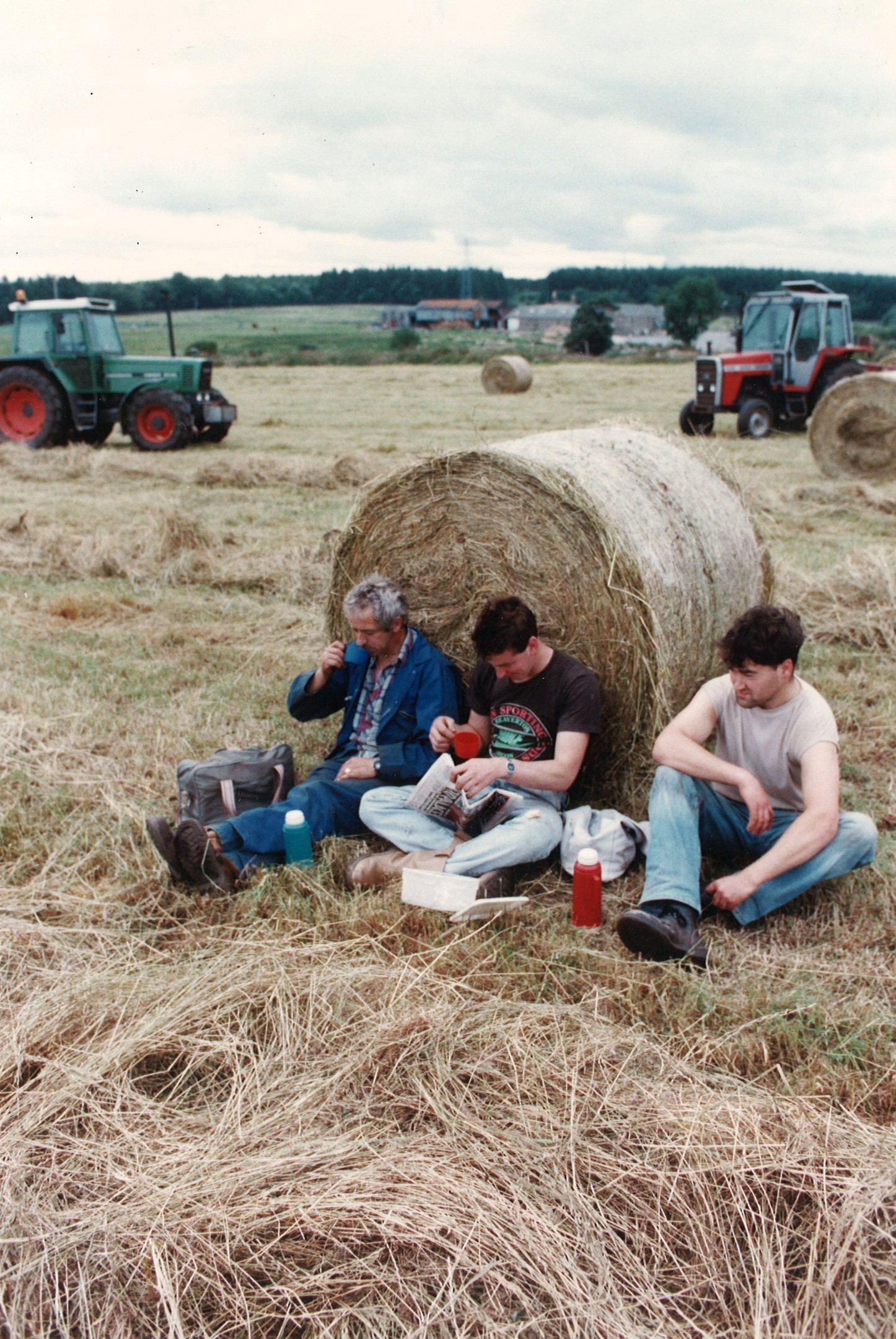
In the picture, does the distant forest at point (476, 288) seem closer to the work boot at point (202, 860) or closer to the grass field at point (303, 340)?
the grass field at point (303, 340)

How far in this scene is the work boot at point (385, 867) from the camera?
3910 millimetres

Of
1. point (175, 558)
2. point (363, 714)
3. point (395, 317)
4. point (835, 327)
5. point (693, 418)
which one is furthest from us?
point (395, 317)

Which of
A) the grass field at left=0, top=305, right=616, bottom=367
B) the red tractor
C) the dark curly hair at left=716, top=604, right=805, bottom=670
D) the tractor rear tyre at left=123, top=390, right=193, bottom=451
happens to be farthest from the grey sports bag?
the grass field at left=0, top=305, right=616, bottom=367

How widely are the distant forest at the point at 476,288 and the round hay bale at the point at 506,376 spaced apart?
15.1 m

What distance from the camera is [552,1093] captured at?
8.95ft

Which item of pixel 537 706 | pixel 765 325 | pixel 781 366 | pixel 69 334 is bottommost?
pixel 537 706

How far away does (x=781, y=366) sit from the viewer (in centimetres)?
1680

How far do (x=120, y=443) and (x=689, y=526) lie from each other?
1419 centimetres

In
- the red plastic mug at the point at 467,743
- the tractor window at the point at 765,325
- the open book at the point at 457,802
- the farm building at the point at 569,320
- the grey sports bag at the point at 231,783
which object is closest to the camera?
the open book at the point at 457,802

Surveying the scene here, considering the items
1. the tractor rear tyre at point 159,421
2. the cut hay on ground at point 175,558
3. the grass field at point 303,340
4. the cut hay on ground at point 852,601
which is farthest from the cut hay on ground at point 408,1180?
the grass field at point 303,340

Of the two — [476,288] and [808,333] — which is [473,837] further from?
[476,288]

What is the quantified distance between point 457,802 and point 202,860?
3.07 feet

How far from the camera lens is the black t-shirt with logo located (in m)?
4.11

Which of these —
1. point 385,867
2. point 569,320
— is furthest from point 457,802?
point 569,320
